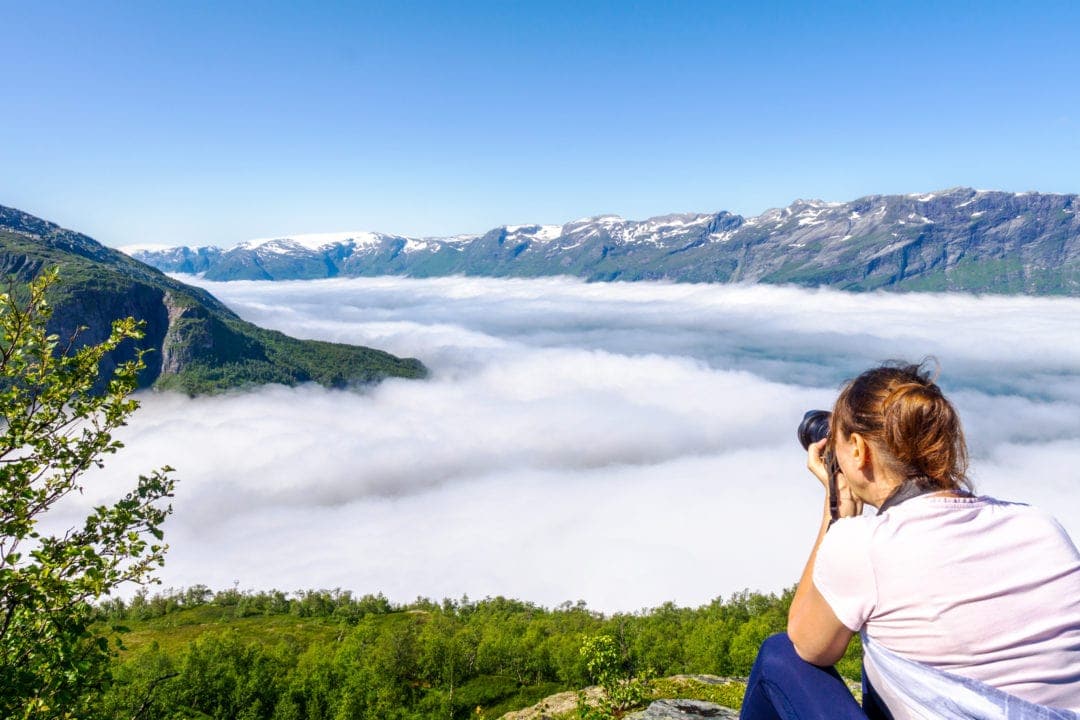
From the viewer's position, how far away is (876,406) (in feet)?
12.2

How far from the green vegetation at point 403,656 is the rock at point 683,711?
2.59ft

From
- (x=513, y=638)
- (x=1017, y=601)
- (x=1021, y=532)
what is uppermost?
(x=1021, y=532)

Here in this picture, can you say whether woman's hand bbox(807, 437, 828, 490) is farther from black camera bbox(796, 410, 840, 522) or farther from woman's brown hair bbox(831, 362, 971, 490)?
woman's brown hair bbox(831, 362, 971, 490)

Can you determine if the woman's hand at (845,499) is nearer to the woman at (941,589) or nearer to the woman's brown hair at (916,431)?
the woman at (941,589)

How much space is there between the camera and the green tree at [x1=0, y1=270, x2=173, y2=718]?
6.61 metres

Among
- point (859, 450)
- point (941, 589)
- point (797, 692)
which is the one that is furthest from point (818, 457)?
point (797, 692)

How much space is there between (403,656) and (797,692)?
349 ft

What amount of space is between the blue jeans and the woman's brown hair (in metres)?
1.57

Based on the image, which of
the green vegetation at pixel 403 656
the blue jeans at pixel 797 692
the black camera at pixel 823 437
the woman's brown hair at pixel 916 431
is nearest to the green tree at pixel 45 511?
the green vegetation at pixel 403 656

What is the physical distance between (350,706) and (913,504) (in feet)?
247

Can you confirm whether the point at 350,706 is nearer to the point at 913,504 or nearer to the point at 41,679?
the point at 41,679

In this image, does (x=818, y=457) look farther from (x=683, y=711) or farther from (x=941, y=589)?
(x=683, y=711)

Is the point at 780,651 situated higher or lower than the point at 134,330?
lower

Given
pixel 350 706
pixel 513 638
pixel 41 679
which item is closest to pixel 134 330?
pixel 41 679
